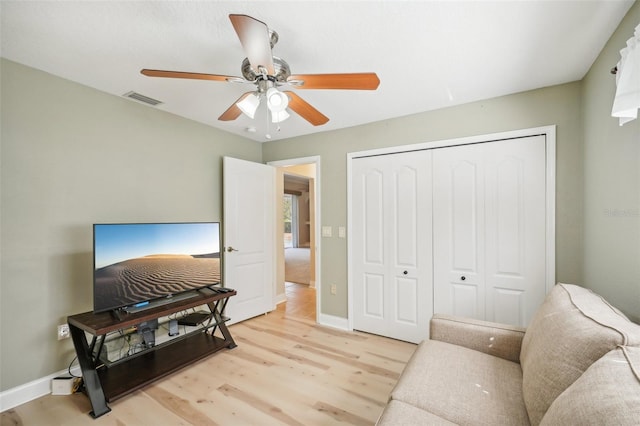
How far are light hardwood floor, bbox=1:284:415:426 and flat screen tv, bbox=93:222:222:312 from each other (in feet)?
2.29

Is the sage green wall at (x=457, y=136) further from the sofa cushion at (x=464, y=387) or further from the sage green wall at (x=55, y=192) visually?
the sage green wall at (x=55, y=192)

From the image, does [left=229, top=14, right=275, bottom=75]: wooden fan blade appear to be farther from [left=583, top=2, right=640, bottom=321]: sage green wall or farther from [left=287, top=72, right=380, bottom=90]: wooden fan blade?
[left=583, top=2, right=640, bottom=321]: sage green wall

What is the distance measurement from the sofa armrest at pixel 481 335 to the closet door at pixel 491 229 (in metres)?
0.85

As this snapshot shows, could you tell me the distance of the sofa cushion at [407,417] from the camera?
1.18 m

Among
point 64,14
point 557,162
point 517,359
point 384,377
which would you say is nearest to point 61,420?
point 384,377

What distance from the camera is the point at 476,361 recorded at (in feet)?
5.42

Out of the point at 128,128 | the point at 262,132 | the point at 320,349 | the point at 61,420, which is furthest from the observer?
the point at 262,132

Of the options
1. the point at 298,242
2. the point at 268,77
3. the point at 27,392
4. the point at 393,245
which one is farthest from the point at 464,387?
the point at 298,242

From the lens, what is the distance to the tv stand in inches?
Answer: 77.2

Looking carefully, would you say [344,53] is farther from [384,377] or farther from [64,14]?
[384,377]

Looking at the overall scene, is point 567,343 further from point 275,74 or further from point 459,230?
point 275,74

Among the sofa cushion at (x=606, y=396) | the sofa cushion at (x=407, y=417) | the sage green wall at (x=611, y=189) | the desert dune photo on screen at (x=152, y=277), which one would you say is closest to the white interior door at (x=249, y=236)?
the desert dune photo on screen at (x=152, y=277)

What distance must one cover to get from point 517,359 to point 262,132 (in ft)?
11.0

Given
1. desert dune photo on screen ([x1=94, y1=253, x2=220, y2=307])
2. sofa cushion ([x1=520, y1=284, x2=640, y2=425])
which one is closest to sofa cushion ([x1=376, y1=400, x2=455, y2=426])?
sofa cushion ([x1=520, y1=284, x2=640, y2=425])
